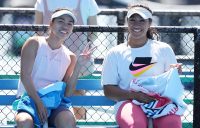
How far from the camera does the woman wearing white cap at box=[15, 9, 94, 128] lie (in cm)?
503

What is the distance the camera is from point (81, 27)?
543 cm

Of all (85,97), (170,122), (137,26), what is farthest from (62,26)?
(170,122)

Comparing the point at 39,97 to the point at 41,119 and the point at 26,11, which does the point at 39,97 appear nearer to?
the point at 41,119

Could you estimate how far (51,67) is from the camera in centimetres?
524

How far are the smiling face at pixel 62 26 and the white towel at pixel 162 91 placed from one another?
68 centimetres

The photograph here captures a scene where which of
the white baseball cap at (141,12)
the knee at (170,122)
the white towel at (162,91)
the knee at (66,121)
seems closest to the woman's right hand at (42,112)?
the knee at (66,121)

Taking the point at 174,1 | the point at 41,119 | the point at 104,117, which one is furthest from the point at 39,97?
the point at 174,1

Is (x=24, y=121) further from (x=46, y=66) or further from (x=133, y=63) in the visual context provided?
(x=133, y=63)

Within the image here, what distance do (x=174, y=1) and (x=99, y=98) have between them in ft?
Answer: 25.3

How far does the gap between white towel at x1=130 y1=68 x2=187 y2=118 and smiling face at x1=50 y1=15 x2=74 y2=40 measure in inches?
26.7

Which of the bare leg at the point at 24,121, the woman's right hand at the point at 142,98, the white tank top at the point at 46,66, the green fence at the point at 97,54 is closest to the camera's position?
the bare leg at the point at 24,121

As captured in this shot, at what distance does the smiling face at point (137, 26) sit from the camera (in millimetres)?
5191

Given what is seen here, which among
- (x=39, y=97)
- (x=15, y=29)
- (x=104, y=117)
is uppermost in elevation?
(x=15, y=29)

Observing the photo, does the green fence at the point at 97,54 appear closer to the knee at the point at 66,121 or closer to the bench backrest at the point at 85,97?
the bench backrest at the point at 85,97
